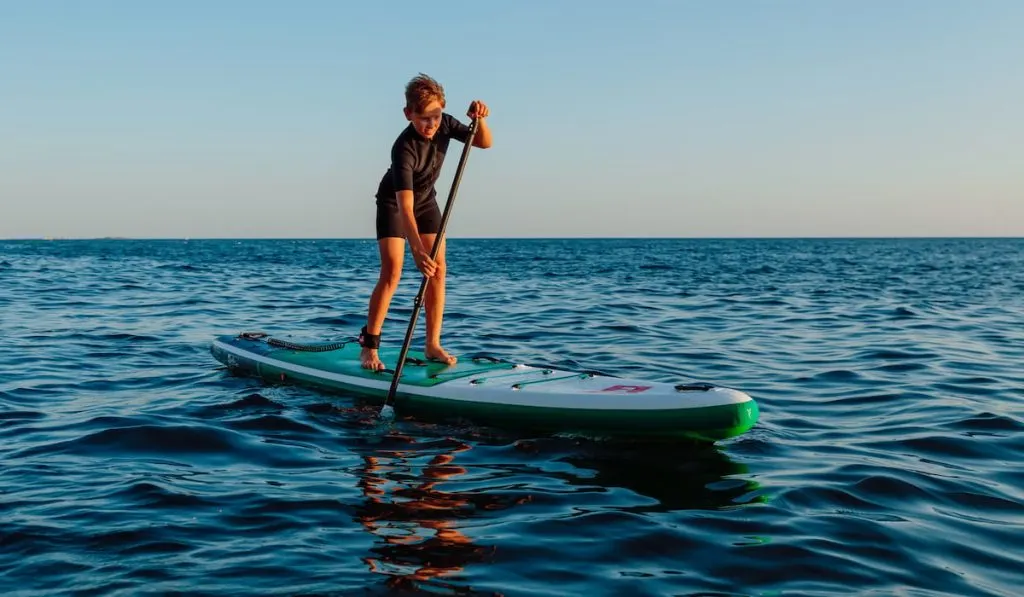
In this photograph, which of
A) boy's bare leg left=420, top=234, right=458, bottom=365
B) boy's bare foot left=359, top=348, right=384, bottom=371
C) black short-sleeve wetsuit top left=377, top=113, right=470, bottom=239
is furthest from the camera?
boy's bare foot left=359, top=348, right=384, bottom=371

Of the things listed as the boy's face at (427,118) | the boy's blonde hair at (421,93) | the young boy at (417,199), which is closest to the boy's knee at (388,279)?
the young boy at (417,199)

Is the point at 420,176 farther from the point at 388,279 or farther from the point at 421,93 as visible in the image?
the point at 388,279

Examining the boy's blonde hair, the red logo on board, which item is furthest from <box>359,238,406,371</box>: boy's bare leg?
the red logo on board

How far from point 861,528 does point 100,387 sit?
6.22 m

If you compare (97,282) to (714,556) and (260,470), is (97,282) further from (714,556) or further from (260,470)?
(714,556)

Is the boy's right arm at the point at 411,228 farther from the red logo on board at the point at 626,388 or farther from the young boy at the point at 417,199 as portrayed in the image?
the red logo on board at the point at 626,388

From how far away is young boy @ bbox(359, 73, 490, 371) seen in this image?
6172mm

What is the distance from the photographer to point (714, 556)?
360 cm

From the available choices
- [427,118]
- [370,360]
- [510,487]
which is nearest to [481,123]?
[427,118]

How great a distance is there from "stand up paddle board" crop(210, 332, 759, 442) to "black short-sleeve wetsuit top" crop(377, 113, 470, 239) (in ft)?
3.77

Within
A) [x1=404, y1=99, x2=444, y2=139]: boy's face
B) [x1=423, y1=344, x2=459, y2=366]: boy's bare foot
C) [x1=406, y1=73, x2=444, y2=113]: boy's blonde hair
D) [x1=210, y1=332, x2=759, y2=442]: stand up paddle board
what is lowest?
[x1=210, y1=332, x2=759, y2=442]: stand up paddle board

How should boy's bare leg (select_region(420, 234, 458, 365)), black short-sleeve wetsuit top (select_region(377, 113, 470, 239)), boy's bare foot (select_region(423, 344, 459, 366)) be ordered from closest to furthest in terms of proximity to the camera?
1. black short-sleeve wetsuit top (select_region(377, 113, 470, 239))
2. boy's bare leg (select_region(420, 234, 458, 365))
3. boy's bare foot (select_region(423, 344, 459, 366))

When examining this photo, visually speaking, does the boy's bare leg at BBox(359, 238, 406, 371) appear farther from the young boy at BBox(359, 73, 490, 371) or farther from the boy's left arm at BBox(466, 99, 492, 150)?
the boy's left arm at BBox(466, 99, 492, 150)

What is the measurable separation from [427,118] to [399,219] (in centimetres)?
82
